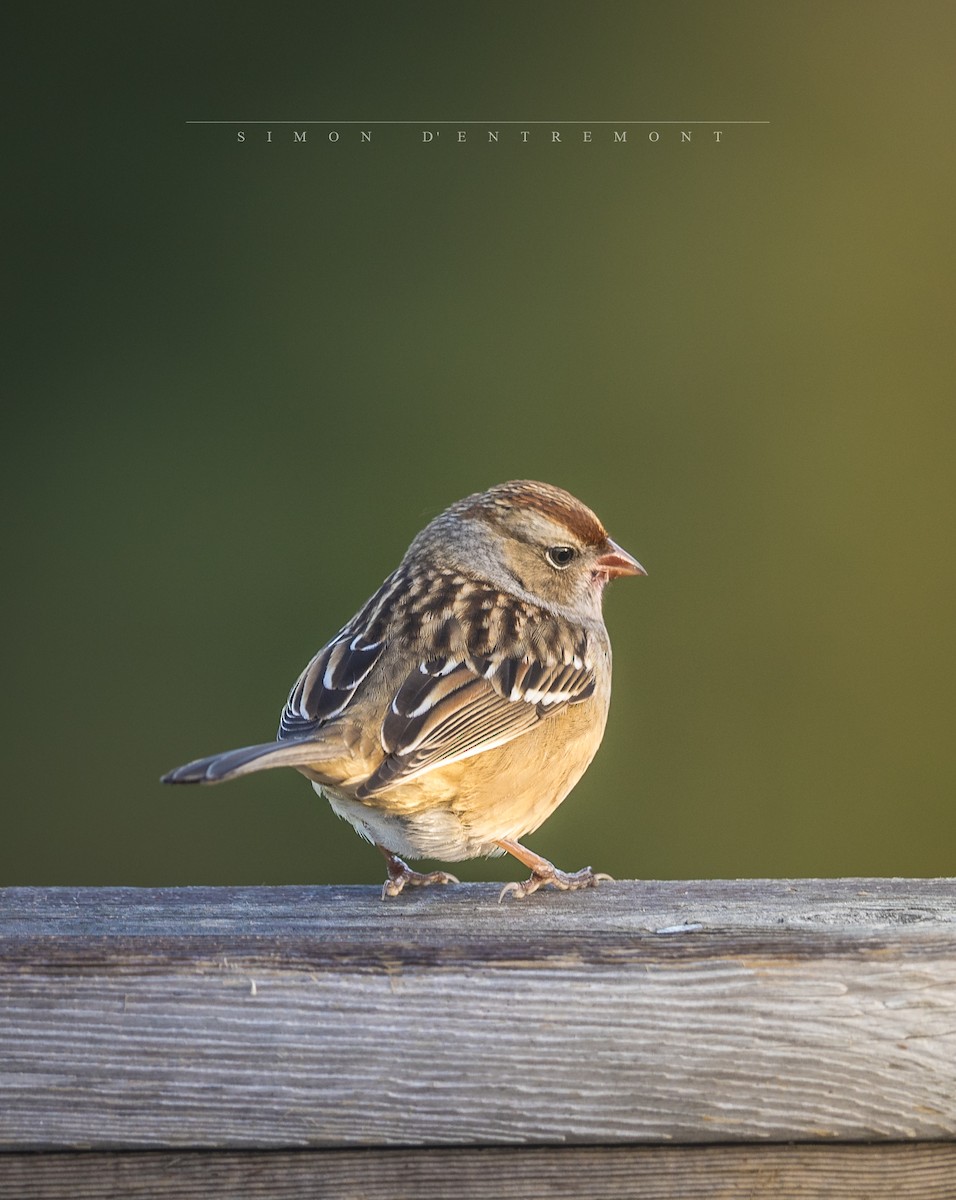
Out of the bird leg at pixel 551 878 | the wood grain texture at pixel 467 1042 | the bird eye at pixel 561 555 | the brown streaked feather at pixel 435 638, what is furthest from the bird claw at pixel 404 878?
the bird eye at pixel 561 555

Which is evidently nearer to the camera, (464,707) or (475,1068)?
(475,1068)

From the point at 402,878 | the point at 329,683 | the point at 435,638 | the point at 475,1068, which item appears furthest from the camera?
the point at 435,638

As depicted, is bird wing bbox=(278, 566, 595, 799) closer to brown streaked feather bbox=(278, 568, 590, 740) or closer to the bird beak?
brown streaked feather bbox=(278, 568, 590, 740)

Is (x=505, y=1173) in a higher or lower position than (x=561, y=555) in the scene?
lower

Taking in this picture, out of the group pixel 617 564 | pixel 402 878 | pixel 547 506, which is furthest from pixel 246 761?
pixel 617 564

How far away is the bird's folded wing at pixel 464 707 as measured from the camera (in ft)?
10.2

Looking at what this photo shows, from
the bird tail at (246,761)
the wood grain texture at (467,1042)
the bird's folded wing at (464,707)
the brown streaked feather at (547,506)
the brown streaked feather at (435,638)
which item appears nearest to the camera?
the wood grain texture at (467,1042)

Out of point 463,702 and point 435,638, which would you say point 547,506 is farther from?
point 463,702

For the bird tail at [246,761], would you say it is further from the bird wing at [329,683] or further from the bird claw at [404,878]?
the bird claw at [404,878]

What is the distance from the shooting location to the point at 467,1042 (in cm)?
221

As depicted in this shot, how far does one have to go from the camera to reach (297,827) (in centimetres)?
585

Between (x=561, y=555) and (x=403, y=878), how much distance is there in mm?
1234

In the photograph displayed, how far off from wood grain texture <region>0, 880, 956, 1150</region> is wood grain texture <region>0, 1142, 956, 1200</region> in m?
0.04

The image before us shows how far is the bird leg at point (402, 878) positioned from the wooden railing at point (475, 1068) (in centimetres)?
70
